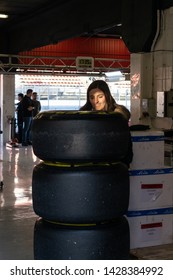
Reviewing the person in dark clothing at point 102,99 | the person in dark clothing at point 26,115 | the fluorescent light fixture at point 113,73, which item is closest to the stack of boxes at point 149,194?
the person in dark clothing at point 102,99

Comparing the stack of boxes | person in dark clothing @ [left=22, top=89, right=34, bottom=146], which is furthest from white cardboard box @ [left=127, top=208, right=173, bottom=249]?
person in dark clothing @ [left=22, top=89, right=34, bottom=146]

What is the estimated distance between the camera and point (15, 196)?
23.1 ft

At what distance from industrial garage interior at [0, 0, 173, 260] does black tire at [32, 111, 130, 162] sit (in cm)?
8

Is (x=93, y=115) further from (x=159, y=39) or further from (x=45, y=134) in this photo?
(x=159, y=39)

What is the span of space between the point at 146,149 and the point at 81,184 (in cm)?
132

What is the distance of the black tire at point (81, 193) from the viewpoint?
2.47 metres

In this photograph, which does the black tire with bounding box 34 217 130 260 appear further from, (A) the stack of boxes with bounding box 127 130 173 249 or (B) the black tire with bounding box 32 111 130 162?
(A) the stack of boxes with bounding box 127 130 173 249

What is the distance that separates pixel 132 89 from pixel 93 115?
19.4ft

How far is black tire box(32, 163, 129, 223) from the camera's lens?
2.47 m

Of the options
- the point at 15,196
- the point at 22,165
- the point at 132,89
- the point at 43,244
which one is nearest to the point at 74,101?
the point at 22,165

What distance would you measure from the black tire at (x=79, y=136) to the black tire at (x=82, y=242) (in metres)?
0.35

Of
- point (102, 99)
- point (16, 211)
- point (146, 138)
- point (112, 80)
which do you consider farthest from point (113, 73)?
point (102, 99)

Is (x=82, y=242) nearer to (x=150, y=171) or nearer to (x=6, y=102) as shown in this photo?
(x=150, y=171)

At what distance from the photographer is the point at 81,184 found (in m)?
2.47
